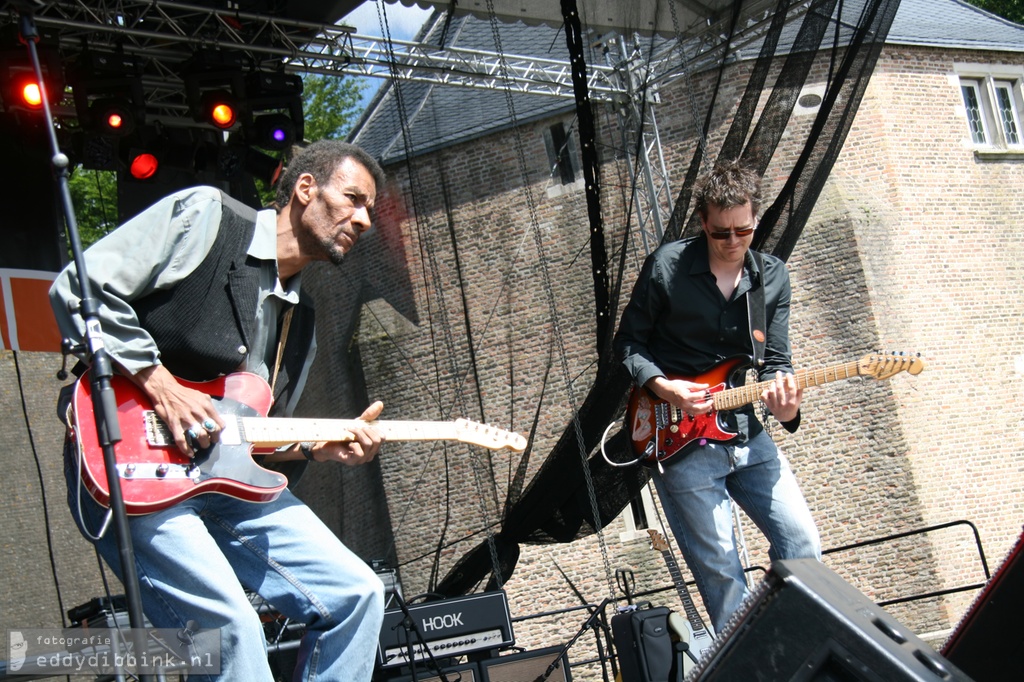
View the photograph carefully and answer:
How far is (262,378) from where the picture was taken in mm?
3477

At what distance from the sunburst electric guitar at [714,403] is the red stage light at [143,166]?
5.40m

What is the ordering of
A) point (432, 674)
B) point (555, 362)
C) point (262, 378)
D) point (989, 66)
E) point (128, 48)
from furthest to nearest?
1. point (989, 66)
2. point (555, 362)
3. point (128, 48)
4. point (432, 674)
5. point (262, 378)

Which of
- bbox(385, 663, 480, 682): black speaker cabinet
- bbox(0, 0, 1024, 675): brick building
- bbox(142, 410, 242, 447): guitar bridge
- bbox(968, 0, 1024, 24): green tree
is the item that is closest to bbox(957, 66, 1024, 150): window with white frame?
bbox(0, 0, 1024, 675): brick building

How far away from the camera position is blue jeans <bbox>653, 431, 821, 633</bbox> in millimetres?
3984

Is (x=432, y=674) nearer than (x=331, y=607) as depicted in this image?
No

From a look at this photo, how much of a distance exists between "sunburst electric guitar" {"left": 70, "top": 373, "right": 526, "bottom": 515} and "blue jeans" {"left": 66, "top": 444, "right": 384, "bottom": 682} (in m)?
0.07

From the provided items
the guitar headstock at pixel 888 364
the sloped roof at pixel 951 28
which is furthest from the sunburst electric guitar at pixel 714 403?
the sloped roof at pixel 951 28

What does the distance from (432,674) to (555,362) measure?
8932 millimetres

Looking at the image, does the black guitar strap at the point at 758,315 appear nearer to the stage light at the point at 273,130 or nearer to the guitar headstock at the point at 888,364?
the guitar headstock at the point at 888,364

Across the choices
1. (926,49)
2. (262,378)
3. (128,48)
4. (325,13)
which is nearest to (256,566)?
(262,378)

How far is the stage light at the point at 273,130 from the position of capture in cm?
852

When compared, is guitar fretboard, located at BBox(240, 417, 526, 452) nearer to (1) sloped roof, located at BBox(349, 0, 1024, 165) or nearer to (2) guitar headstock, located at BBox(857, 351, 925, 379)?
(2) guitar headstock, located at BBox(857, 351, 925, 379)

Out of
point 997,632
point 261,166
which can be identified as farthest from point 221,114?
point 997,632

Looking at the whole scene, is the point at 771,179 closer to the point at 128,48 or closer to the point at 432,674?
the point at 432,674
